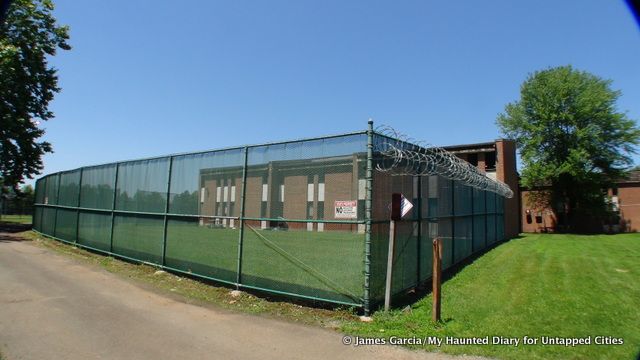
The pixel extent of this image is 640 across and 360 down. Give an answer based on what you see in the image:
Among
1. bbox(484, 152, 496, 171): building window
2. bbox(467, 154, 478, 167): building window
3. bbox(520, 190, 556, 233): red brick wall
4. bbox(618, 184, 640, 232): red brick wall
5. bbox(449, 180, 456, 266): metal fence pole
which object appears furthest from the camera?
bbox(520, 190, 556, 233): red brick wall

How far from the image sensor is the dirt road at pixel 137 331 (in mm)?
5281

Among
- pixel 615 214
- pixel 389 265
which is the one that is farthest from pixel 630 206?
pixel 389 265

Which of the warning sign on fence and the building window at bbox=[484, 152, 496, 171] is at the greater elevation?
the building window at bbox=[484, 152, 496, 171]

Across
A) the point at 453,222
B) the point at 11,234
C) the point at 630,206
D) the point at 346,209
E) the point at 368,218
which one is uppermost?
the point at 630,206

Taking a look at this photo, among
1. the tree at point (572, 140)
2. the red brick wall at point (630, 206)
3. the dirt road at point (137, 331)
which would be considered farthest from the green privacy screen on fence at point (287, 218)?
the red brick wall at point (630, 206)

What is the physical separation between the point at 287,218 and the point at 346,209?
4.66 feet

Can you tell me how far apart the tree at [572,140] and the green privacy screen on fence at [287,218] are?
32.3 meters

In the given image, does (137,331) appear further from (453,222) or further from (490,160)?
(490,160)

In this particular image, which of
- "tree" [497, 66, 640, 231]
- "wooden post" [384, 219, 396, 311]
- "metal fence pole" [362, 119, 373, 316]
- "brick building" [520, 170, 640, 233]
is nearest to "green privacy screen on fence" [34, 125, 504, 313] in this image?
"metal fence pole" [362, 119, 373, 316]

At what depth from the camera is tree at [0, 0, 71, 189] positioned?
79.9ft

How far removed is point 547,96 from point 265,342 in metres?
45.7

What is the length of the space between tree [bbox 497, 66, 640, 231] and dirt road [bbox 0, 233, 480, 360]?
134 ft

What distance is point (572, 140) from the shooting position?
4059cm

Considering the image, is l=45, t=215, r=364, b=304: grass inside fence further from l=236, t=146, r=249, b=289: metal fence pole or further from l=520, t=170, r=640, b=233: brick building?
l=520, t=170, r=640, b=233: brick building
